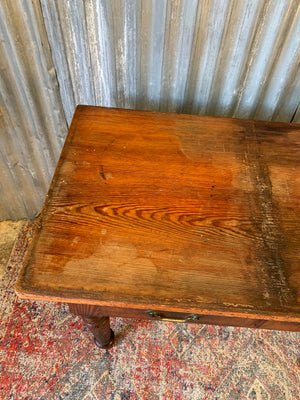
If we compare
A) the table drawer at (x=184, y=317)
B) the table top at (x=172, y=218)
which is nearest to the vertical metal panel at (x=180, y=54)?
the table top at (x=172, y=218)

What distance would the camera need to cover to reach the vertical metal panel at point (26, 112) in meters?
1.13

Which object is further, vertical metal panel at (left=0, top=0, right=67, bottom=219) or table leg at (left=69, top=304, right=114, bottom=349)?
vertical metal panel at (left=0, top=0, right=67, bottom=219)

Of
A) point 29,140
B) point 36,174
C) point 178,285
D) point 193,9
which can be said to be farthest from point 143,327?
point 193,9

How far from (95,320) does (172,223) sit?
49cm

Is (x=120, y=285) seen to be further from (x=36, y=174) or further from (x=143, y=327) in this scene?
(x=36, y=174)

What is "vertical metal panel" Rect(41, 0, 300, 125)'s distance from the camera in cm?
105

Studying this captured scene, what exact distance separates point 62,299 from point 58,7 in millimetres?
1033

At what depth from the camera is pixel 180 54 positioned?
3.80 feet

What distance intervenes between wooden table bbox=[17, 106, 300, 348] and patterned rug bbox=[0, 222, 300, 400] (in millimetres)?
414

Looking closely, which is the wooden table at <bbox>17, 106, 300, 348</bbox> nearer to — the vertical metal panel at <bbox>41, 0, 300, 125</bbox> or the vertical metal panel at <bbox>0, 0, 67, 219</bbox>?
the vertical metal panel at <bbox>41, 0, 300, 125</bbox>

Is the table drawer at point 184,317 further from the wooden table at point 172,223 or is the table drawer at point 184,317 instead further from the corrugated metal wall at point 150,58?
the corrugated metal wall at point 150,58

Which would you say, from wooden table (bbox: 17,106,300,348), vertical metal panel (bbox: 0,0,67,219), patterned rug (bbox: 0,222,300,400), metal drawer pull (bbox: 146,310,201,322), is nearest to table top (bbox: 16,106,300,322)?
→ wooden table (bbox: 17,106,300,348)

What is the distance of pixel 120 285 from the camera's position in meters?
0.79

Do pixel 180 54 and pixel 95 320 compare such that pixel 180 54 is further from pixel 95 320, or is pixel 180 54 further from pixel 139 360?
pixel 139 360
